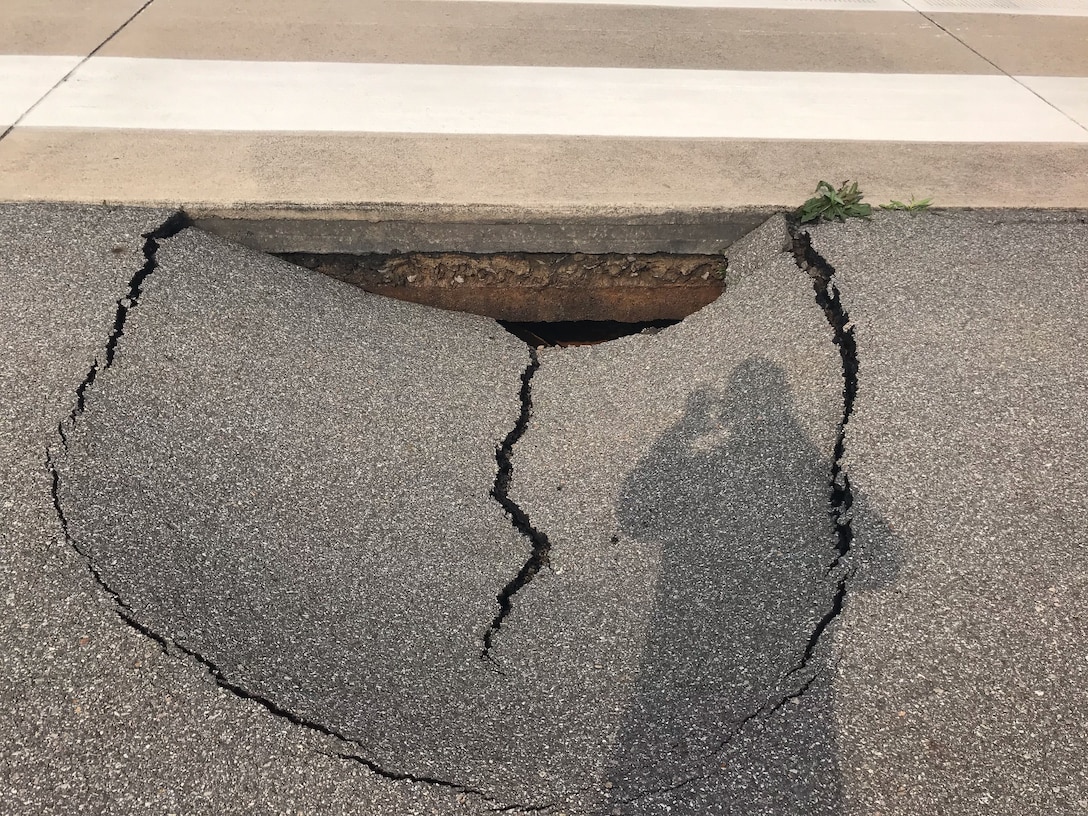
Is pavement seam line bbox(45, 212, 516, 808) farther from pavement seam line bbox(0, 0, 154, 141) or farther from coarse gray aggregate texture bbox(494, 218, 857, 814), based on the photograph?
pavement seam line bbox(0, 0, 154, 141)

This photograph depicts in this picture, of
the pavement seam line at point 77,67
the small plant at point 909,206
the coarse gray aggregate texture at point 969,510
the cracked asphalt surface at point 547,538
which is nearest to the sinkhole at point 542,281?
the cracked asphalt surface at point 547,538

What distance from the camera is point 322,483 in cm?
309

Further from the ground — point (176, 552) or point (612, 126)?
point (612, 126)

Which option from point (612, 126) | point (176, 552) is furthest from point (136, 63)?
point (176, 552)

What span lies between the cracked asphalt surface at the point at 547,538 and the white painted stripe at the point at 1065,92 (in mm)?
1638

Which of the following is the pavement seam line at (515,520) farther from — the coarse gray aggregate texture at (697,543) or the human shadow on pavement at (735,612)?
the human shadow on pavement at (735,612)

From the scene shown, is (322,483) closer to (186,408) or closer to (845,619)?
(186,408)

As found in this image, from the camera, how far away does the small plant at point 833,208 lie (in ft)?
13.2

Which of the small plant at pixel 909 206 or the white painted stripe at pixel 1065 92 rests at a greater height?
the white painted stripe at pixel 1065 92

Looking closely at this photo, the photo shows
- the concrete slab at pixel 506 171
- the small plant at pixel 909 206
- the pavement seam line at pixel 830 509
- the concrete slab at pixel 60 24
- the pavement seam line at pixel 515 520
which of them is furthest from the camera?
the concrete slab at pixel 60 24

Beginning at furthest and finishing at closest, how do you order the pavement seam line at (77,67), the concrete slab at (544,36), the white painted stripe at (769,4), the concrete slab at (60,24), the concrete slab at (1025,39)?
the white painted stripe at (769,4), the concrete slab at (1025,39), the concrete slab at (544,36), the concrete slab at (60,24), the pavement seam line at (77,67)

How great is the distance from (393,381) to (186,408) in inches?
33.1

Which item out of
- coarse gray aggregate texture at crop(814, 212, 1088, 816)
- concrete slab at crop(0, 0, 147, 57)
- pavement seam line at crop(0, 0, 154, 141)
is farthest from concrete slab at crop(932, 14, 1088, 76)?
concrete slab at crop(0, 0, 147, 57)

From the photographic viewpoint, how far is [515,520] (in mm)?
3125
